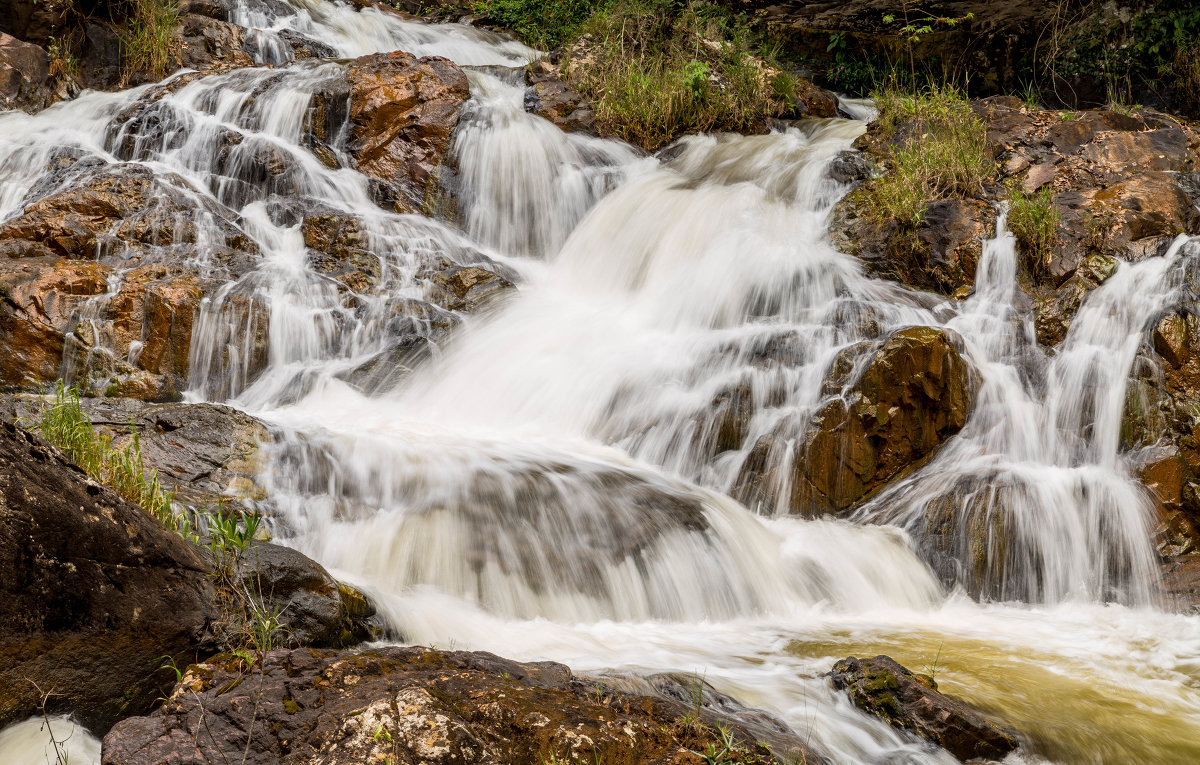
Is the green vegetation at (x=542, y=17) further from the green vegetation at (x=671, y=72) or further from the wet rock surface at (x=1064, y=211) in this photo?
the wet rock surface at (x=1064, y=211)

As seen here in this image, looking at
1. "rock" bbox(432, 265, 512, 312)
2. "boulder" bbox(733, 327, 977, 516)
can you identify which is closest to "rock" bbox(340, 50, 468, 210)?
"rock" bbox(432, 265, 512, 312)

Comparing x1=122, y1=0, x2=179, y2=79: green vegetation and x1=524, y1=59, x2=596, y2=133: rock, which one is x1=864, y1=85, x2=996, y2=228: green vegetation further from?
x1=122, y1=0, x2=179, y2=79: green vegetation

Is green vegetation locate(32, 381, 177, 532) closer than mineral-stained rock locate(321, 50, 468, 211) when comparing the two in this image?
Yes

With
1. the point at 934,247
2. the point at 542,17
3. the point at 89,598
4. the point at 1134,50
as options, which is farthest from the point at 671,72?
the point at 89,598

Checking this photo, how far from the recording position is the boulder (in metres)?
6.01

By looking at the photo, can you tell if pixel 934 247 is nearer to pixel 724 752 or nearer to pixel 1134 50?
pixel 1134 50

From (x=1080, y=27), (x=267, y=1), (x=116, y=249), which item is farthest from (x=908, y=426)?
(x=267, y=1)

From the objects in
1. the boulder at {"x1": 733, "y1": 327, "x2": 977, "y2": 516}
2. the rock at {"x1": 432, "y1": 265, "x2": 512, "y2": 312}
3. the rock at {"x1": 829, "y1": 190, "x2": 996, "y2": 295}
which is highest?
the rock at {"x1": 829, "y1": 190, "x2": 996, "y2": 295}

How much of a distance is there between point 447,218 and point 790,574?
5984mm

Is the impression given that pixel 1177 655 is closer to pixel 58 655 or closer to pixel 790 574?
pixel 790 574

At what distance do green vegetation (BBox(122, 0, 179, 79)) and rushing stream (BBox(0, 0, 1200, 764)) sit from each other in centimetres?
130

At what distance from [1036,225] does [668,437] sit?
11.8 feet

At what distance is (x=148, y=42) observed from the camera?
11273 mm

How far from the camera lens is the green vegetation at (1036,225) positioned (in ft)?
23.3
